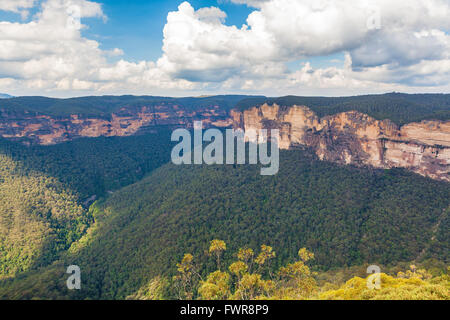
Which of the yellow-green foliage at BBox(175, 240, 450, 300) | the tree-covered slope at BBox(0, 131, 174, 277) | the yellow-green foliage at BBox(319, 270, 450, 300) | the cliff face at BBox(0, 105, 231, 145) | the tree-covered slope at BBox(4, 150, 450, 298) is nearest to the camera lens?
the yellow-green foliage at BBox(319, 270, 450, 300)

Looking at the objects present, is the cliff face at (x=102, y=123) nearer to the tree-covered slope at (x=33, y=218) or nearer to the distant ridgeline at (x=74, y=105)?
the distant ridgeline at (x=74, y=105)

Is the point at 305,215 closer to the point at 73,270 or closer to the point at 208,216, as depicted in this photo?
the point at 208,216

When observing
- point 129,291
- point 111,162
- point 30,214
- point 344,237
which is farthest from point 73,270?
point 111,162

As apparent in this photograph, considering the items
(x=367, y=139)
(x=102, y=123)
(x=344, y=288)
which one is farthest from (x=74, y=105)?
(x=344, y=288)

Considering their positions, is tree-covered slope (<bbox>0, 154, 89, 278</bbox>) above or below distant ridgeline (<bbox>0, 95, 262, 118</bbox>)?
below

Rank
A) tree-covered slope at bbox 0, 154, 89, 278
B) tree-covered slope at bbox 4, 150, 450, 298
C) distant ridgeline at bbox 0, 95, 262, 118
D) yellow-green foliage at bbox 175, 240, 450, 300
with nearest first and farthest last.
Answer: yellow-green foliage at bbox 175, 240, 450, 300 < tree-covered slope at bbox 4, 150, 450, 298 < tree-covered slope at bbox 0, 154, 89, 278 < distant ridgeline at bbox 0, 95, 262, 118

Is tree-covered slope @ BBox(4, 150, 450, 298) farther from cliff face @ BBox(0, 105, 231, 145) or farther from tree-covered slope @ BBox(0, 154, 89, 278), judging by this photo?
cliff face @ BBox(0, 105, 231, 145)

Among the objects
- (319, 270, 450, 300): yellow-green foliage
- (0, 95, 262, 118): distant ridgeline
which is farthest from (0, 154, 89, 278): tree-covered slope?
(319, 270, 450, 300): yellow-green foliage
